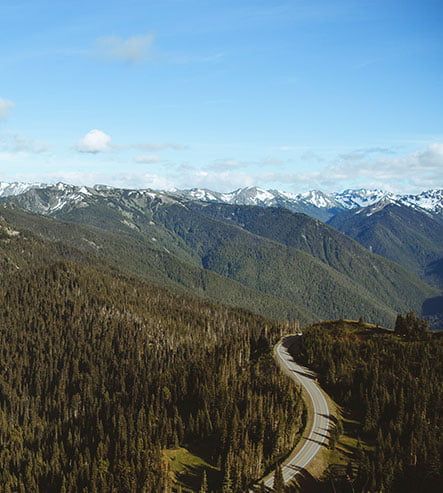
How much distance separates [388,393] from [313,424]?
1004 inches

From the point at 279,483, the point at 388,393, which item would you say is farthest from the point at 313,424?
the point at 279,483

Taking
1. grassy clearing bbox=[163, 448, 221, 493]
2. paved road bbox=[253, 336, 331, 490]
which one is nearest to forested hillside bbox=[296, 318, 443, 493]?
paved road bbox=[253, 336, 331, 490]

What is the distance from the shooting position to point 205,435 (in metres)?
119

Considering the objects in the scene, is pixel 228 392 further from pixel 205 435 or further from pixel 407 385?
pixel 407 385

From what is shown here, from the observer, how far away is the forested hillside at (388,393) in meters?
87.3

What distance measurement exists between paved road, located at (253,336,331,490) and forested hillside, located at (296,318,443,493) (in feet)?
17.6

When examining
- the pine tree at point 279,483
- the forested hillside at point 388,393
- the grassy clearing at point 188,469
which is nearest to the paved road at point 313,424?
the forested hillside at point 388,393

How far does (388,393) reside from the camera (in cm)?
11969

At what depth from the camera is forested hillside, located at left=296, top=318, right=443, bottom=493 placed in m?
87.3

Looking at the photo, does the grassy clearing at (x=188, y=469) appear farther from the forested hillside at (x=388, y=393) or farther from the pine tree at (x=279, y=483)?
the forested hillside at (x=388, y=393)

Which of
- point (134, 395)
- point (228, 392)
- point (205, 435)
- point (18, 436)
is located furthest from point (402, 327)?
point (18, 436)

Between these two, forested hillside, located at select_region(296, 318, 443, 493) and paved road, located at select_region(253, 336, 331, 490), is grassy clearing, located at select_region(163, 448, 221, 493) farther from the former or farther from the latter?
forested hillside, located at select_region(296, 318, 443, 493)

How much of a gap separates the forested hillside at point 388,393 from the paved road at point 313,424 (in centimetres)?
535

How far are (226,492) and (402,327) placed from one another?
115199 mm
